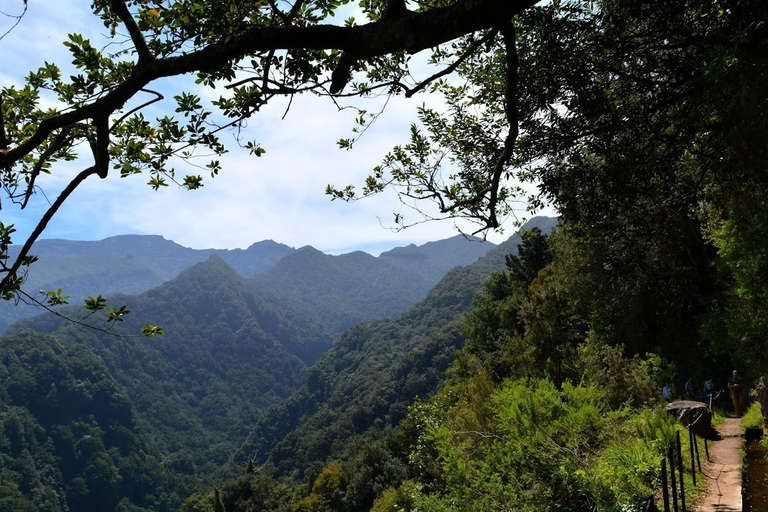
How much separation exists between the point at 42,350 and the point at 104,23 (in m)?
A: 165

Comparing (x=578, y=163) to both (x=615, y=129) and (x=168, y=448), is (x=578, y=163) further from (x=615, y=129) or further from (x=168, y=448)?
(x=168, y=448)

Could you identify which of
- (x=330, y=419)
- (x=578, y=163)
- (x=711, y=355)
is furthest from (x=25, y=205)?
(x=330, y=419)

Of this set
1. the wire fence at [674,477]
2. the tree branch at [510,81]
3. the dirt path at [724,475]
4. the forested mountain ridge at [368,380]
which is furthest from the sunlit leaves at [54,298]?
the forested mountain ridge at [368,380]

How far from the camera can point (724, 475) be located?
24.4ft

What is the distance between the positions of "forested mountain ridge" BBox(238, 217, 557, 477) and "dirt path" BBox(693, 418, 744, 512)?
3537 cm

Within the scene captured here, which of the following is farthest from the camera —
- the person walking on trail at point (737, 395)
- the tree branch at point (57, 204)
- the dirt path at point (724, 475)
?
the person walking on trail at point (737, 395)

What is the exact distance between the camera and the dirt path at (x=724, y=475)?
6.09m

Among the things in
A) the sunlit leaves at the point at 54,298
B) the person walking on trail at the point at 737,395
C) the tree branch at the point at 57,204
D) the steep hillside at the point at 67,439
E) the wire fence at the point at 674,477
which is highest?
the tree branch at the point at 57,204

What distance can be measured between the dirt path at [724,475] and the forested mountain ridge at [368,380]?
1393 inches

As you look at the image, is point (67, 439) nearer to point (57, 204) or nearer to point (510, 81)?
point (57, 204)

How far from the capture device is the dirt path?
20.0 feet

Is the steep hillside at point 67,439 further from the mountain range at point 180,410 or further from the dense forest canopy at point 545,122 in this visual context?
the dense forest canopy at point 545,122

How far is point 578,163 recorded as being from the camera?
521cm

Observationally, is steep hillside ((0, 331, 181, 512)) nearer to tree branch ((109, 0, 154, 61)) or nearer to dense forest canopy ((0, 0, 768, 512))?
dense forest canopy ((0, 0, 768, 512))
